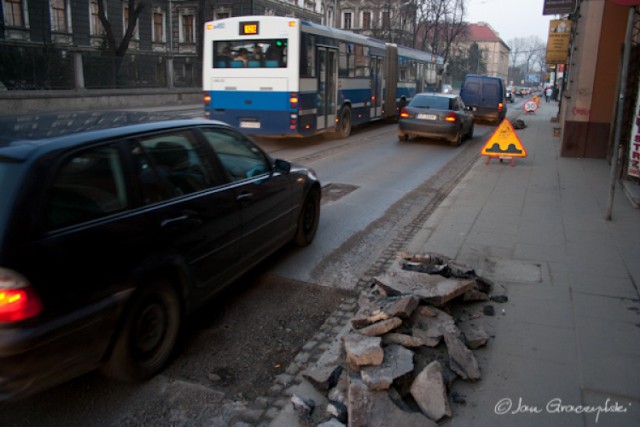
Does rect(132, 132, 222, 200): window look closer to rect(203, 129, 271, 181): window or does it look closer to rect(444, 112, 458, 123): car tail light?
rect(203, 129, 271, 181): window

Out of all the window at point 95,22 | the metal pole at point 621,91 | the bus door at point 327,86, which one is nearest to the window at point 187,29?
the window at point 95,22

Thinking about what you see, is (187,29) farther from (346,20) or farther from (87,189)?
(87,189)

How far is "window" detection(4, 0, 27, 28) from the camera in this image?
3140 centimetres

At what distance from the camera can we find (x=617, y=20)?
41.9ft

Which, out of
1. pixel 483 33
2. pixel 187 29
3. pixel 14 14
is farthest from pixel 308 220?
pixel 483 33

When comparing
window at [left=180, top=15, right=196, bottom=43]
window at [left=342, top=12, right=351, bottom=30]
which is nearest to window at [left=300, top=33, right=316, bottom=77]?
window at [left=180, top=15, right=196, bottom=43]

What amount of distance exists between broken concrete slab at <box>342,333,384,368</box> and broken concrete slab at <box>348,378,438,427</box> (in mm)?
307

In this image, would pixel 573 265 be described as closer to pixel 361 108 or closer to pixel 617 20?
pixel 617 20

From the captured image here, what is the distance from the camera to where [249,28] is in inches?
552

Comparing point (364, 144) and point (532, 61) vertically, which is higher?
point (532, 61)

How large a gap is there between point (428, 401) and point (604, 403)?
1090 millimetres

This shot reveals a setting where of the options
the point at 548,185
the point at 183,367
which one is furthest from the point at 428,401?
the point at 548,185

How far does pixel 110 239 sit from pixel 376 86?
18.4m

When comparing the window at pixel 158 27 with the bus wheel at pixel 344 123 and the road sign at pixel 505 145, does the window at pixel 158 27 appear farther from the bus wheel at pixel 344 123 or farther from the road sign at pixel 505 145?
the road sign at pixel 505 145
